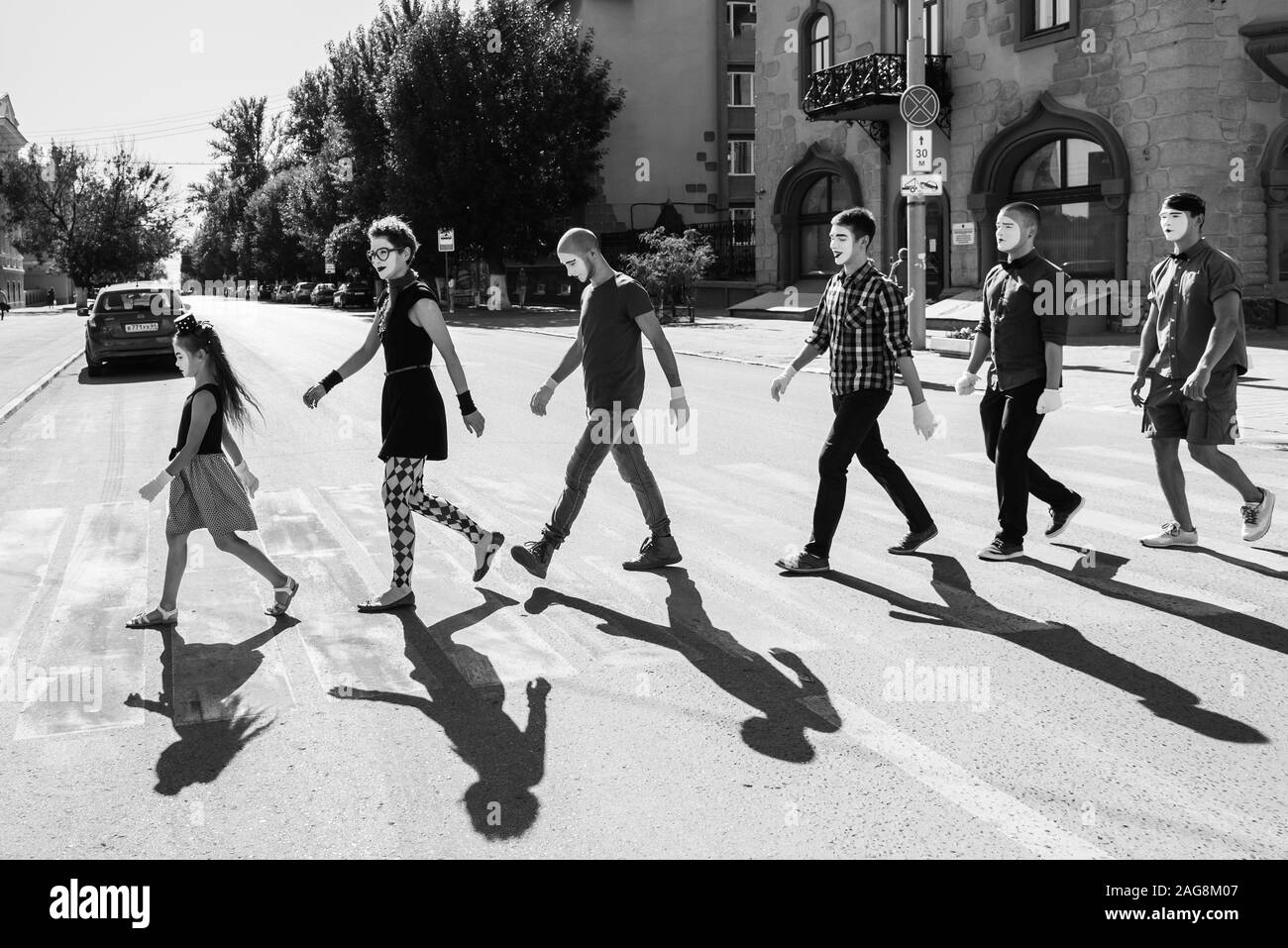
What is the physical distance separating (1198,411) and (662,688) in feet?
13.0

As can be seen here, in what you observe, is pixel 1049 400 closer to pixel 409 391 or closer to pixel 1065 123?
pixel 409 391

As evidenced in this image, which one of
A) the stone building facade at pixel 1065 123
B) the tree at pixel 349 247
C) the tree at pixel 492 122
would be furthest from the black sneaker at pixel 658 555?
the tree at pixel 349 247

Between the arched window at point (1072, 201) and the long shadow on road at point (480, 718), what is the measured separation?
75.8ft

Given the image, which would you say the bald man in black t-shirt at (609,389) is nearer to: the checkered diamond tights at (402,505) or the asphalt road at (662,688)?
the asphalt road at (662,688)

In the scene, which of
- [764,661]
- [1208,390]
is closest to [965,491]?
[1208,390]

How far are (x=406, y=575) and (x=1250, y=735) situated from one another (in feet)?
12.8

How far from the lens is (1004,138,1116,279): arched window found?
26.4 m

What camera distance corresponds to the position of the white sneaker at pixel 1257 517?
7.43 m

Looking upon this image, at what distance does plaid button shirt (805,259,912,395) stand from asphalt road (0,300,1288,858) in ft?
3.43

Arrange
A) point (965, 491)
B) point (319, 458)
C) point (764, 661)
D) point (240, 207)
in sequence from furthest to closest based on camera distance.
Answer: point (240, 207) < point (319, 458) < point (965, 491) < point (764, 661)

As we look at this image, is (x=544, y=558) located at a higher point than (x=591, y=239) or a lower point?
lower
